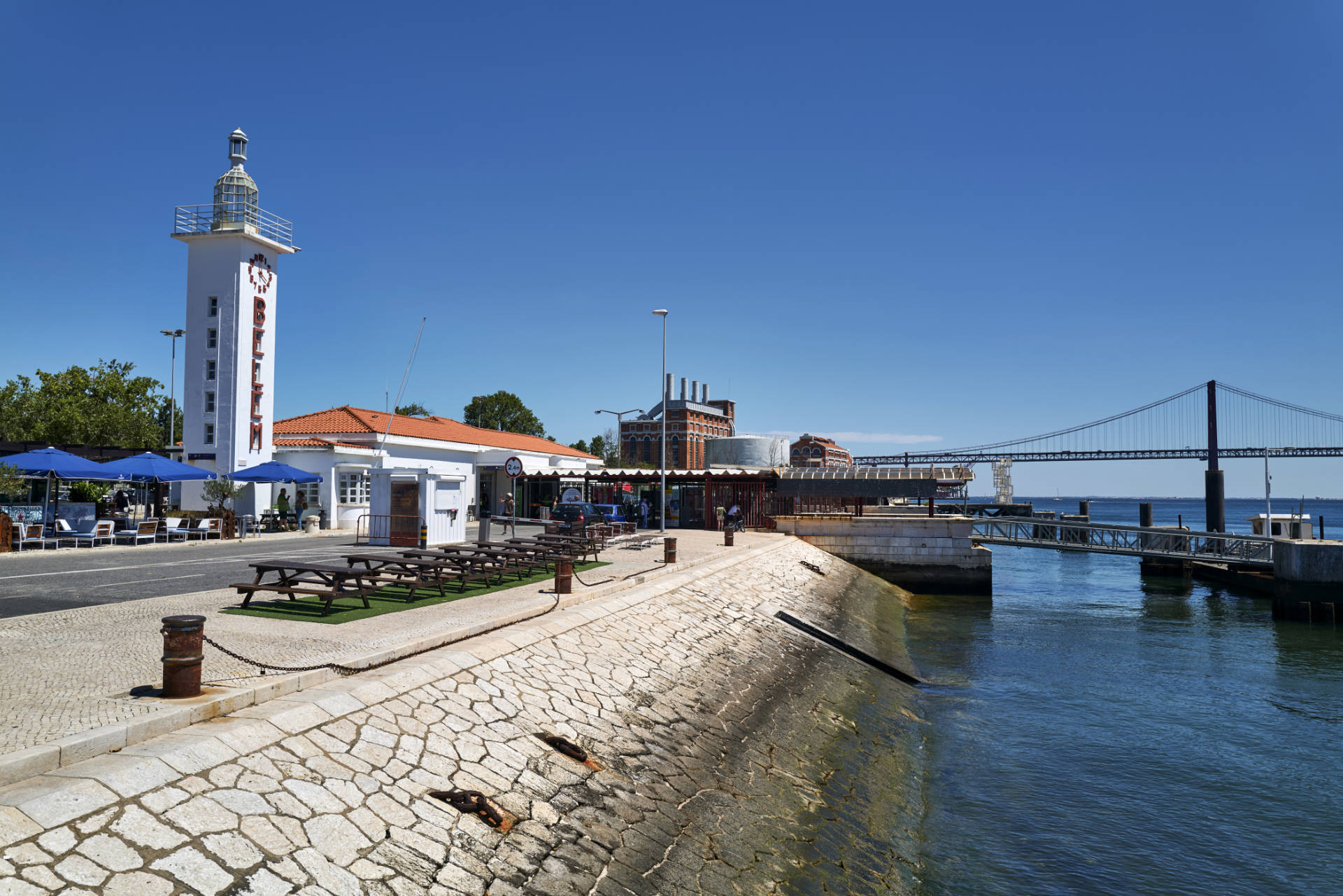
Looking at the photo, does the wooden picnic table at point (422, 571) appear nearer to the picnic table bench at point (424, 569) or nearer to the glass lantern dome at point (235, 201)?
the picnic table bench at point (424, 569)

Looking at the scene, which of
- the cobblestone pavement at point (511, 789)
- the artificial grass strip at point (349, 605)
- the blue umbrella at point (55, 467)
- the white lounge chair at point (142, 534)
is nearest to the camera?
the cobblestone pavement at point (511, 789)

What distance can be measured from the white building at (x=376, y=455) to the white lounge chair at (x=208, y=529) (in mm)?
4540

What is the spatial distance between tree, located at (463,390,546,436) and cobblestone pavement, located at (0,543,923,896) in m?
70.6

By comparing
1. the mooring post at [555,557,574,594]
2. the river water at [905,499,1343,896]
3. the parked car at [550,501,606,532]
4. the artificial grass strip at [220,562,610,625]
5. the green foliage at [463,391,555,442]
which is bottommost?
the river water at [905,499,1343,896]

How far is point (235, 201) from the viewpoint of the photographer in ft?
104

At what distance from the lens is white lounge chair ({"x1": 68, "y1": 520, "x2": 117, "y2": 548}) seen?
21253 millimetres

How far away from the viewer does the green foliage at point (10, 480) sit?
20.5m

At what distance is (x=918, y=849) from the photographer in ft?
27.1

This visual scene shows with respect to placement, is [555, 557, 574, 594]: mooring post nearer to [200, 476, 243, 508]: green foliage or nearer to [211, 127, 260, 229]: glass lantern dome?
[200, 476, 243, 508]: green foliage

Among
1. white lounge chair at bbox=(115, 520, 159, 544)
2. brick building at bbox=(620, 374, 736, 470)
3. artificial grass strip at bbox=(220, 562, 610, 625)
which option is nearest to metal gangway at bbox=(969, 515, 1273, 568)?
artificial grass strip at bbox=(220, 562, 610, 625)

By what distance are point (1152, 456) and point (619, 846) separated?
116m

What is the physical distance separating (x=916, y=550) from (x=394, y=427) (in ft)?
76.7

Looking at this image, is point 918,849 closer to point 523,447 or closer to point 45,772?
point 45,772

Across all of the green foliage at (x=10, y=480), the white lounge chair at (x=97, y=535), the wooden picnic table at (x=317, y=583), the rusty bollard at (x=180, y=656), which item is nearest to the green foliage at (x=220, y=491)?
Result: the white lounge chair at (x=97, y=535)
